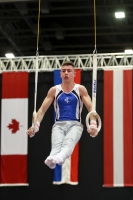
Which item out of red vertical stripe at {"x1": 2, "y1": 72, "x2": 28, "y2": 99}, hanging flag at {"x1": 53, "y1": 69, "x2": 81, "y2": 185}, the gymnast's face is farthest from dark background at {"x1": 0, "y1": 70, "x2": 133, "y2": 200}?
the gymnast's face

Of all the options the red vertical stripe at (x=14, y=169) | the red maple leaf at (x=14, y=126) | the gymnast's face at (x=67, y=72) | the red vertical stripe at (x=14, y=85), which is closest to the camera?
the gymnast's face at (x=67, y=72)

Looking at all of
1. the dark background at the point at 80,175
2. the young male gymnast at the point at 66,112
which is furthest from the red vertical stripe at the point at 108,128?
the young male gymnast at the point at 66,112

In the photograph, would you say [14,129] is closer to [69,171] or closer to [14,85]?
[14,85]

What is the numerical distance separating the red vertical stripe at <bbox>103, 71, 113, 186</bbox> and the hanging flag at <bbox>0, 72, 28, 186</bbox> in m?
1.58

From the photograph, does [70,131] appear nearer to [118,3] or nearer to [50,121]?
[50,121]

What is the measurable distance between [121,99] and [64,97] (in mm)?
3427

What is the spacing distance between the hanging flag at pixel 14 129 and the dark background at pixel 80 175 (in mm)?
A: 149

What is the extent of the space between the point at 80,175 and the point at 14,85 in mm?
2261

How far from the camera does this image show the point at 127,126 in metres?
9.23

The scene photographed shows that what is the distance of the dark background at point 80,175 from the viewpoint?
9.14 metres

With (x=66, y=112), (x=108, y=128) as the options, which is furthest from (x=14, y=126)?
(x=66, y=112)

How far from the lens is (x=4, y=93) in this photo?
965 centimetres

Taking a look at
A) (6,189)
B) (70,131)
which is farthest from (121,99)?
(70,131)

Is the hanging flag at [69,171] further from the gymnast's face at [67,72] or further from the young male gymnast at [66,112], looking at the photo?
the gymnast's face at [67,72]
